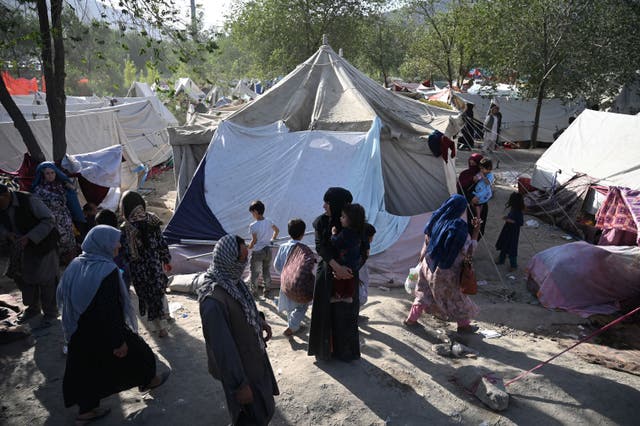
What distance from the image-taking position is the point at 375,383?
3.53 meters

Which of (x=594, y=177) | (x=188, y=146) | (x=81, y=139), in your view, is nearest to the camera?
(x=188, y=146)

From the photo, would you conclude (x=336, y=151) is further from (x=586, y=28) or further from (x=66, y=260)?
(x=586, y=28)

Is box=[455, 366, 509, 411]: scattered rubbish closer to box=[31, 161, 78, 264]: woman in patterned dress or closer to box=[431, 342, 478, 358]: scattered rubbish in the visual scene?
box=[431, 342, 478, 358]: scattered rubbish

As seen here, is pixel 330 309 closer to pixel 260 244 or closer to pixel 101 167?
pixel 260 244

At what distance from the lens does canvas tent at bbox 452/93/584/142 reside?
17.0 metres

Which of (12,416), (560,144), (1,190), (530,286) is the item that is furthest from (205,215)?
(560,144)

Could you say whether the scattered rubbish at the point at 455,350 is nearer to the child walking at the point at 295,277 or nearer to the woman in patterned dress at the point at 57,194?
the child walking at the point at 295,277

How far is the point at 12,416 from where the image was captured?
3.27 m

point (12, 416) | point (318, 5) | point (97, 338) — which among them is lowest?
point (12, 416)

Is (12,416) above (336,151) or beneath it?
beneath

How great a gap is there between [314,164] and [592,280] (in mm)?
3791

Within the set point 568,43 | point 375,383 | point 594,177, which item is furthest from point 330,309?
point 568,43

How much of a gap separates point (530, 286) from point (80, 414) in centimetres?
506

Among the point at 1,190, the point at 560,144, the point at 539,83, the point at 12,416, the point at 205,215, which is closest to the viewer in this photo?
the point at 12,416
